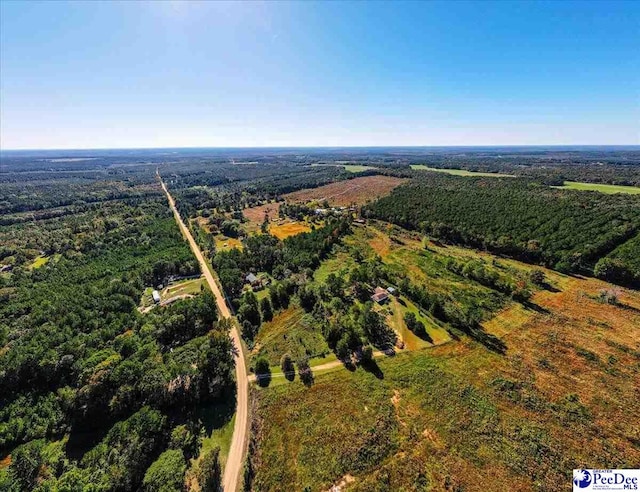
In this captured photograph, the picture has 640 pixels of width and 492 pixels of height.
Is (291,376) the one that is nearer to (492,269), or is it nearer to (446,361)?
(446,361)

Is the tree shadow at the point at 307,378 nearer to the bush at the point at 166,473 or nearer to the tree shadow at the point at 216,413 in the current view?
the tree shadow at the point at 216,413

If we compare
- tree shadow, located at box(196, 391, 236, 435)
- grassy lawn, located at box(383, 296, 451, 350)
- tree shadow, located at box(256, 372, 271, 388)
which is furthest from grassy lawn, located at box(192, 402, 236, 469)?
grassy lawn, located at box(383, 296, 451, 350)

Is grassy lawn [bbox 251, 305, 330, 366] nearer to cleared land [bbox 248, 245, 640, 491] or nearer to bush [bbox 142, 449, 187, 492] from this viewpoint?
cleared land [bbox 248, 245, 640, 491]

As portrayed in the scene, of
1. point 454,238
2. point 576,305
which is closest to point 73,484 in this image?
point 576,305

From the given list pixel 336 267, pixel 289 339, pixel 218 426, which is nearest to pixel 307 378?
pixel 289 339

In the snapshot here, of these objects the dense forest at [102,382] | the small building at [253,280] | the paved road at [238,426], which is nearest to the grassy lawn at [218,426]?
the paved road at [238,426]
